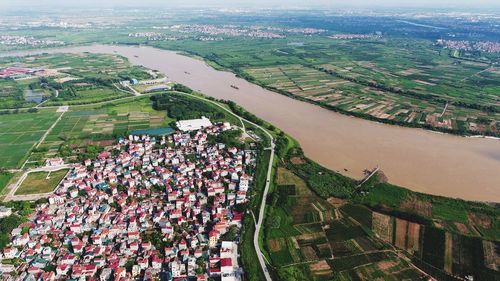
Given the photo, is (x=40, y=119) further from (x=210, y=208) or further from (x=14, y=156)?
(x=210, y=208)

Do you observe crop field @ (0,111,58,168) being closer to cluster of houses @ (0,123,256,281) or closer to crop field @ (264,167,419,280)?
cluster of houses @ (0,123,256,281)

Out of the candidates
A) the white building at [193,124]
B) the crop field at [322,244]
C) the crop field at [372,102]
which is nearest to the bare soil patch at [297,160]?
the crop field at [322,244]

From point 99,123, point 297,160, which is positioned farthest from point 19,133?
point 297,160

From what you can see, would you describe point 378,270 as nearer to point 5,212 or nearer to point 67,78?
point 5,212

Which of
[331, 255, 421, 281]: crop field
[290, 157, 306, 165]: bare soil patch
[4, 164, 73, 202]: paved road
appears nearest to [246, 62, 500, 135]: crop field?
[290, 157, 306, 165]: bare soil patch

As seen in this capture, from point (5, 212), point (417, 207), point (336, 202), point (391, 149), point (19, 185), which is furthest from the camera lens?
point (391, 149)

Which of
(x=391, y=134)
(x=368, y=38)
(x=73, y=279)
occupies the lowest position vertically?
(x=73, y=279)

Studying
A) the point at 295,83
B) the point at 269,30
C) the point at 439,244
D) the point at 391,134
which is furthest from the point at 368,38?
the point at 439,244

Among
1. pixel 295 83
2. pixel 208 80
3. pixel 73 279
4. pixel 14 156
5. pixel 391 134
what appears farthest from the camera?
pixel 208 80
